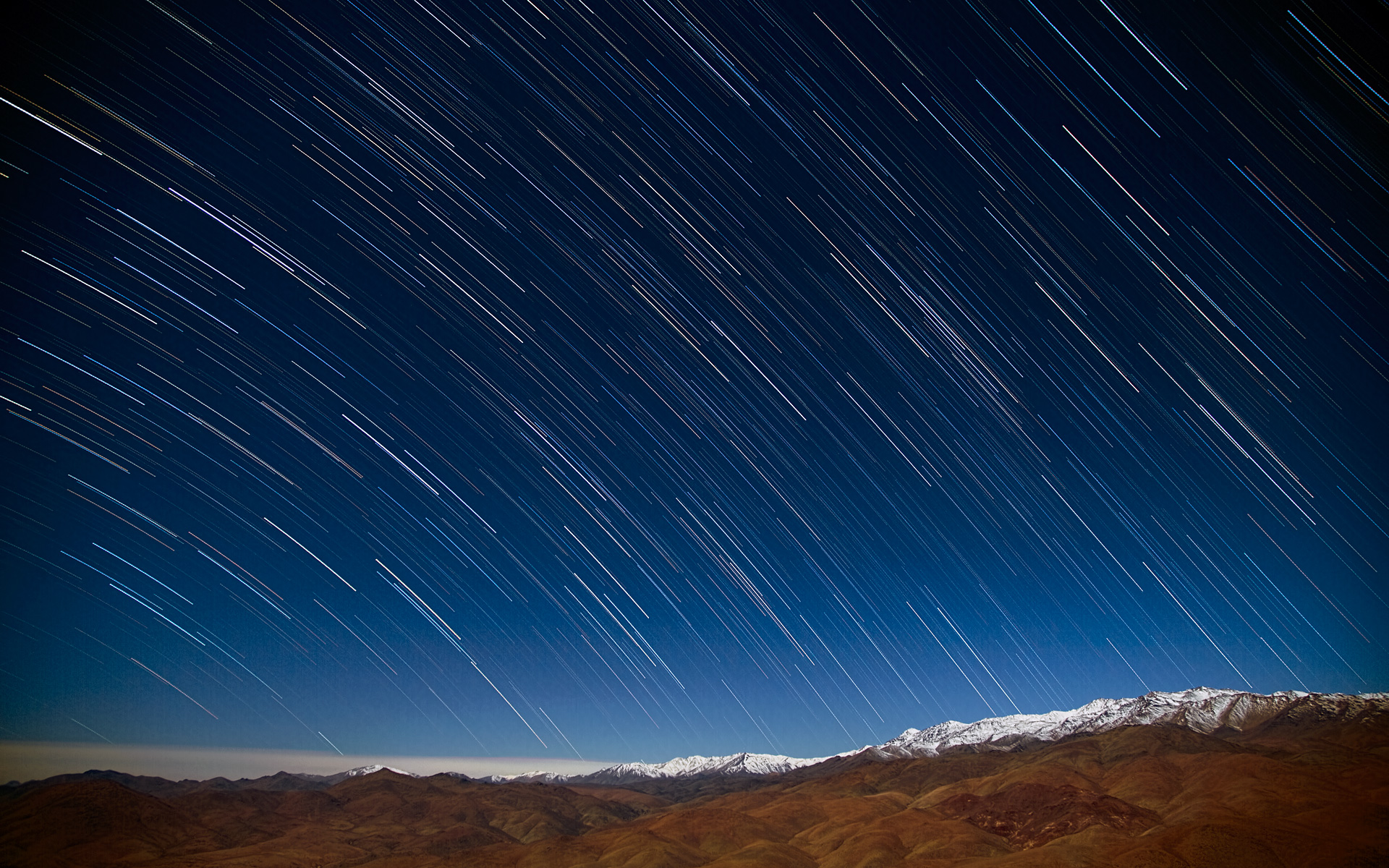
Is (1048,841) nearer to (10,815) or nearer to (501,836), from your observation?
(501,836)

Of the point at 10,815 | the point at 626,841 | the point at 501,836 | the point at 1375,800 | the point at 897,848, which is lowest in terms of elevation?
the point at 1375,800

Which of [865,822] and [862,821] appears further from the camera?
[862,821]

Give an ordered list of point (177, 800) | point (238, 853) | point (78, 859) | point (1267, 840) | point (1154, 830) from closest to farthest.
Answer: point (1267, 840) < point (1154, 830) < point (78, 859) < point (238, 853) < point (177, 800)

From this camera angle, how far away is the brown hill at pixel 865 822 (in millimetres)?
65188

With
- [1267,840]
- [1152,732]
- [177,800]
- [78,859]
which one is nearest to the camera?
[1267,840]

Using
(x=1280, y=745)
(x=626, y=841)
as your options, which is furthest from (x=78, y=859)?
(x=1280, y=745)

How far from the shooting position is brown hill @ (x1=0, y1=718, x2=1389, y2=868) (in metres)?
65.2

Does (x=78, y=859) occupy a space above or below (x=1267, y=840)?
above

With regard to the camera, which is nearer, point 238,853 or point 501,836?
point 238,853

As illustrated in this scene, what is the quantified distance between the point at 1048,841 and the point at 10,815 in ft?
463

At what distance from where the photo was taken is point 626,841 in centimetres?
9206

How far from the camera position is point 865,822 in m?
98.4

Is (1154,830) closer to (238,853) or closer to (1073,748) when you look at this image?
(1073,748)

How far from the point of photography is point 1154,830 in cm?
7688
